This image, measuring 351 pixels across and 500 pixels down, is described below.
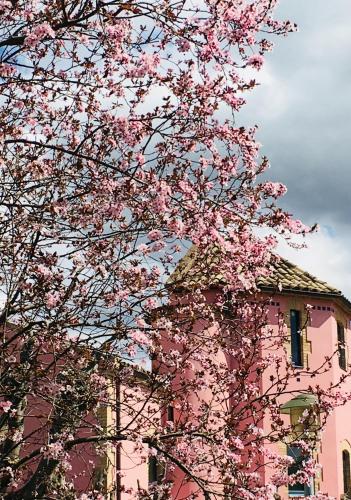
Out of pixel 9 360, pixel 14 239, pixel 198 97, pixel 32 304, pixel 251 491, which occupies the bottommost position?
pixel 251 491

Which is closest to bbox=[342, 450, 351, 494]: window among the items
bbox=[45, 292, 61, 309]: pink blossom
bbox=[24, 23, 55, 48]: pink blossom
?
bbox=[45, 292, 61, 309]: pink blossom

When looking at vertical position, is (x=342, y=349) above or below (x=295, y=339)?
below

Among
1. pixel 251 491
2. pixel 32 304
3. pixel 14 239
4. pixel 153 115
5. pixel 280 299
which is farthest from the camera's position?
pixel 280 299

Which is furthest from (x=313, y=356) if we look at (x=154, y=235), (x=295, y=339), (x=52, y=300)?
(x=154, y=235)

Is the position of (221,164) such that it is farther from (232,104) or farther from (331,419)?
(331,419)

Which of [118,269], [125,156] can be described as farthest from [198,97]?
[118,269]

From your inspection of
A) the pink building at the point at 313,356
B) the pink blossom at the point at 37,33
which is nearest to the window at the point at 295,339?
the pink building at the point at 313,356

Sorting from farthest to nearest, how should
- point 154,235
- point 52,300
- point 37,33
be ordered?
point 52,300
point 154,235
point 37,33

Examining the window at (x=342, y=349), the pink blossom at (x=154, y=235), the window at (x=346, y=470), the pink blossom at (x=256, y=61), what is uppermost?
the pink blossom at (x=256, y=61)

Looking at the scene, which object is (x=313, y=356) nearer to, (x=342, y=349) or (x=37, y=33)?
(x=342, y=349)

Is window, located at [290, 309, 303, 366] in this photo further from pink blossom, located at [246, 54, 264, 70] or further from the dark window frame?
pink blossom, located at [246, 54, 264, 70]

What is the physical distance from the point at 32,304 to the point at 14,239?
0.97 metres

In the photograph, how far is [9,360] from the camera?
950 centimetres

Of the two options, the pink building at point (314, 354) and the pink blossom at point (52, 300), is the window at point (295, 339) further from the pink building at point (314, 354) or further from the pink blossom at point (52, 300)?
the pink blossom at point (52, 300)
